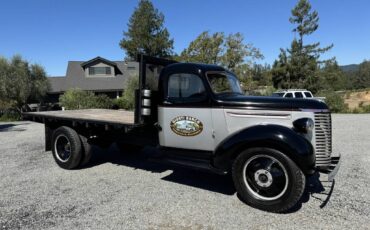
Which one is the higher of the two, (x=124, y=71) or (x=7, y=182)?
(x=124, y=71)

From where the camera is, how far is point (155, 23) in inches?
1876

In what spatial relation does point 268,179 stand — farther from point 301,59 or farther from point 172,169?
point 301,59

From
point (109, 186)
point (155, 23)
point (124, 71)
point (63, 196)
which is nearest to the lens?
point (63, 196)

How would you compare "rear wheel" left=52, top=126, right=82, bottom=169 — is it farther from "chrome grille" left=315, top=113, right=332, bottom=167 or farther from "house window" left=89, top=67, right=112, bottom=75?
"house window" left=89, top=67, right=112, bottom=75

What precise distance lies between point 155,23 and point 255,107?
45543 millimetres

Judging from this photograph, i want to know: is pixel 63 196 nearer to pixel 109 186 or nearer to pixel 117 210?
pixel 109 186

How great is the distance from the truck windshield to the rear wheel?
3285 millimetres

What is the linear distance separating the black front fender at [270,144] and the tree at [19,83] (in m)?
22.5

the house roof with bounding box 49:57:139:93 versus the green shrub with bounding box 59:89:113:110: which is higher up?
the house roof with bounding box 49:57:139:93

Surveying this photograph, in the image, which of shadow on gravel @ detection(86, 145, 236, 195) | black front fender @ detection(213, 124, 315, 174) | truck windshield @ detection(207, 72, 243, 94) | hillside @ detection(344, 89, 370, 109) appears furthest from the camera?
hillside @ detection(344, 89, 370, 109)

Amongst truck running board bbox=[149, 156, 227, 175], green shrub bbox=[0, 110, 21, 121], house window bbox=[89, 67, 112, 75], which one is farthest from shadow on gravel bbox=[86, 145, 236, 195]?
house window bbox=[89, 67, 112, 75]

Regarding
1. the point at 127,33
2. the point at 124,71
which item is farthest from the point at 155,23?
the point at 124,71

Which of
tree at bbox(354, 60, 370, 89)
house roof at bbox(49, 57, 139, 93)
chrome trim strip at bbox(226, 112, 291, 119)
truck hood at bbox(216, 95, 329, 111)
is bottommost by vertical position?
chrome trim strip at bbox(226, 112, 291, 119)

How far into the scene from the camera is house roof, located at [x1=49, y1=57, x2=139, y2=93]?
31.0 meters
